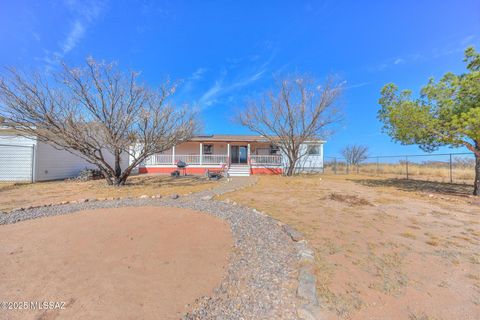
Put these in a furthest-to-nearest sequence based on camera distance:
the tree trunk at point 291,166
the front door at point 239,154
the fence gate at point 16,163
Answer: the front door at point 239,154, the tree trunk at point 291,166, the fence gate at point 16,163

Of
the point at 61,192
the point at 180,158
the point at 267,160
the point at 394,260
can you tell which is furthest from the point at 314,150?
the point at 61,192

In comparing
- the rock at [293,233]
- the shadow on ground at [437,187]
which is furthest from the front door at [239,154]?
the rock at [293,233]

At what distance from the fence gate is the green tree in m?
17.7

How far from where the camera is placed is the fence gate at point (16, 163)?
34.6ft

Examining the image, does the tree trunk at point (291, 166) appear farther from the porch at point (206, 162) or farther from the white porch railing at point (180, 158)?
the white porch railing at point (180, 158)

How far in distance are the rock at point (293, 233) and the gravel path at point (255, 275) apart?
0.26ft

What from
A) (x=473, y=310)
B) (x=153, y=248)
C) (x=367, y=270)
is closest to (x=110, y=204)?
(x=153, y=248)

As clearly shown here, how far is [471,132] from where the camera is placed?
7043 millimetres

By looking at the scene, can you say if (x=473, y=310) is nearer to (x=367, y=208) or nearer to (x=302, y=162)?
(x=367, y=208)

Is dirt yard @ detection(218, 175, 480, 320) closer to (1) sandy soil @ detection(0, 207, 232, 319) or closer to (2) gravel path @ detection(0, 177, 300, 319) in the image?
(2) gravel path @ detection(0, 177, 300, 319)

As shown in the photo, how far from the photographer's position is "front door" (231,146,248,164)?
19750mm

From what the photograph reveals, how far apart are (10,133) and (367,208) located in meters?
16.7

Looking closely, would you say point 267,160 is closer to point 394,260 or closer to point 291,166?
point 291,166

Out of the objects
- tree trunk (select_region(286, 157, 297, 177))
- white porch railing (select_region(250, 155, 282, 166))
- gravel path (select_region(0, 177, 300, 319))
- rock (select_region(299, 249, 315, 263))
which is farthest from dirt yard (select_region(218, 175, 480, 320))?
white porch railing (select_region(250, 155, 282, 166))
